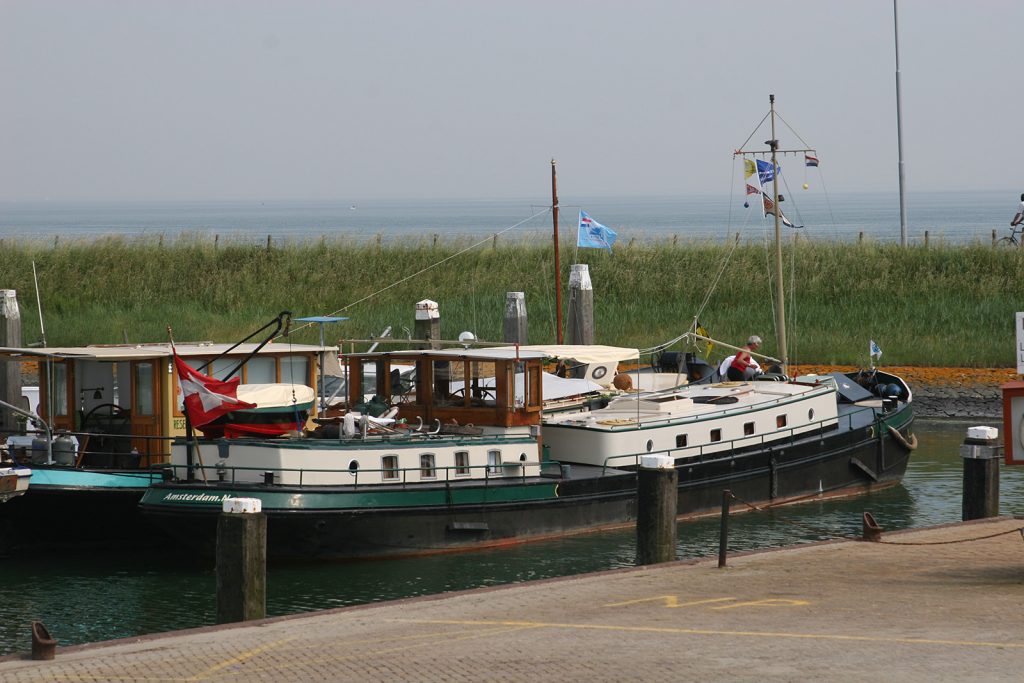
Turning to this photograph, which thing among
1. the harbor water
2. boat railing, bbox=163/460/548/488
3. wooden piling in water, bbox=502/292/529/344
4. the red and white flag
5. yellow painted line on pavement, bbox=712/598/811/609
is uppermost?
wooden piling in water, bbox=502/292/529/344

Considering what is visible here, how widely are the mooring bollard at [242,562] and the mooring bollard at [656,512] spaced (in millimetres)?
4706

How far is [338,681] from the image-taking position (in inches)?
454

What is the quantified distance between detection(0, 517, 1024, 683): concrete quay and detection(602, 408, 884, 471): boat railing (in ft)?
21.6

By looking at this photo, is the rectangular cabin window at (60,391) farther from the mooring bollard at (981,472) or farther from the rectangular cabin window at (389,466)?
the mooring bollard at (981,472)

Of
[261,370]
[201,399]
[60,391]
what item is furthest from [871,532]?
[60,391]

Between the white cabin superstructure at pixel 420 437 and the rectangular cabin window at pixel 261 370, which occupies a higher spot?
the rectangular cabin window at pixel 261 370

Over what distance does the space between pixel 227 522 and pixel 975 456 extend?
9.63m

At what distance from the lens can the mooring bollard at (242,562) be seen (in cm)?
1480

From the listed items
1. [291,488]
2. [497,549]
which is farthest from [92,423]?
[497,549]

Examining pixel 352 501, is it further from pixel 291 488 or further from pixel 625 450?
pixel 625 450

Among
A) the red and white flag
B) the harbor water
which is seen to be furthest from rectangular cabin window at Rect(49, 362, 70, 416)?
the red and white flag

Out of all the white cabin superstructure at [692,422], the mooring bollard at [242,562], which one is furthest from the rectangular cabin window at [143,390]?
the mooring bollard at [242,562]

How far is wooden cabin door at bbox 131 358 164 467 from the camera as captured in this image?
22.1m

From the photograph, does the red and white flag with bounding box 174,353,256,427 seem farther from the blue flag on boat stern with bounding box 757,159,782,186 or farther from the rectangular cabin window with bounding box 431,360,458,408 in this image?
the blue flag on boat stern with bounding box 757,159,782,186
